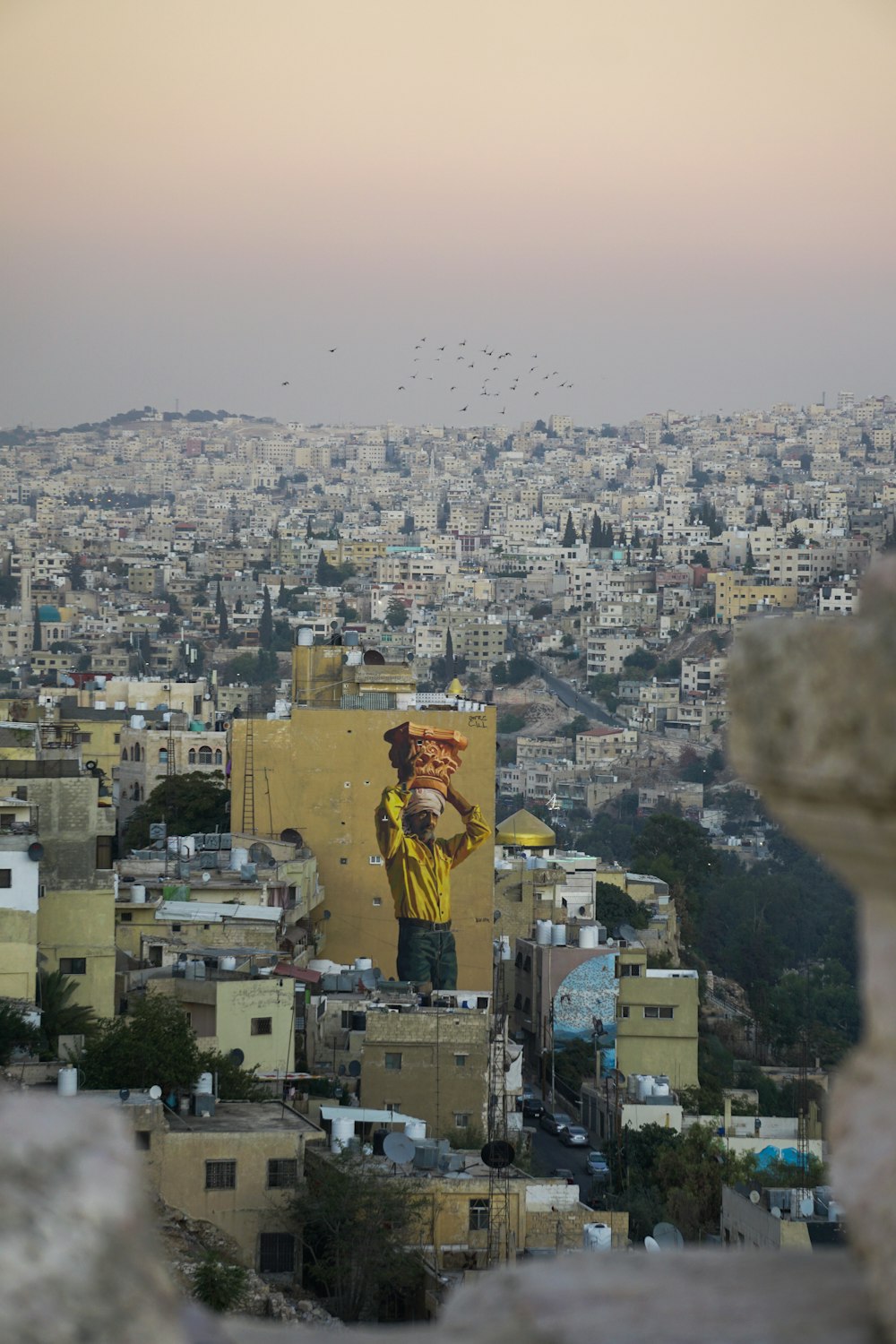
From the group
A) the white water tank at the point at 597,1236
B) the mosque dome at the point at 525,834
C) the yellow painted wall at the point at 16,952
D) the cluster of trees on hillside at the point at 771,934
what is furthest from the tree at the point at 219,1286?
the mosque dome at the point at 525,834

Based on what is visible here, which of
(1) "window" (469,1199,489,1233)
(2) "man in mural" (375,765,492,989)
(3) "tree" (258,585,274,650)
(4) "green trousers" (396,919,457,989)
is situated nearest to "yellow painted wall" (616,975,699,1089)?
(4) "green trousers" (396,919,457,989)

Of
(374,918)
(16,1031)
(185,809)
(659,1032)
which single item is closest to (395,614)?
(185,809)

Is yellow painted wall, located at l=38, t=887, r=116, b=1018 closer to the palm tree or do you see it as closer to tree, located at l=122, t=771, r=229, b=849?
the palm tree

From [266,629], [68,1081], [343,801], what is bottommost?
[68,1081]

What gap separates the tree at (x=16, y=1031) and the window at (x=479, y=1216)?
2.81m

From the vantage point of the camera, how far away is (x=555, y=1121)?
18031mm

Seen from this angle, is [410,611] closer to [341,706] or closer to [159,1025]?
[341,706]

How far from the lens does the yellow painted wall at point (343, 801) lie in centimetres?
2348

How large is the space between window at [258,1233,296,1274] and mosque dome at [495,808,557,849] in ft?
61.7

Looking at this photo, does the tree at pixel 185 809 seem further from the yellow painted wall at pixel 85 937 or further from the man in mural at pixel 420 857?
the yellow painted wall at pixel 85 937

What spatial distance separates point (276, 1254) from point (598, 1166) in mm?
4429

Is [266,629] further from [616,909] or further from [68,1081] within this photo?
[68,1081]

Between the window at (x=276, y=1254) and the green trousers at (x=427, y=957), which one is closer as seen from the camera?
the window at (x=276, y=1254)

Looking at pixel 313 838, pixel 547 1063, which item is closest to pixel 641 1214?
pixel 547 1063
